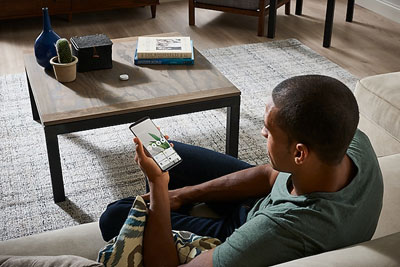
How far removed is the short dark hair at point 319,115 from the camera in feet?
3.49

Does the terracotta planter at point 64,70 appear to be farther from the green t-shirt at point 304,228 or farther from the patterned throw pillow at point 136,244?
the green t-shirt at point 304,228

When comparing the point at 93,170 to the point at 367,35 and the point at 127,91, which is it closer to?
the point at 127,91

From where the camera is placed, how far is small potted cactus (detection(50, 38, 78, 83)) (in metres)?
2.37

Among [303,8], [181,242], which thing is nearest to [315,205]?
Answer: [181,242]

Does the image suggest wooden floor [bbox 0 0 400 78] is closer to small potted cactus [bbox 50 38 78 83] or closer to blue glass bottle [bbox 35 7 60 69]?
blue glass bottle [bbox 35 7 60 69]

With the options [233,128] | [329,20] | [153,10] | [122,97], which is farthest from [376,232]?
[153,10]

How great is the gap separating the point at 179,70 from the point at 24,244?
52.3 inches

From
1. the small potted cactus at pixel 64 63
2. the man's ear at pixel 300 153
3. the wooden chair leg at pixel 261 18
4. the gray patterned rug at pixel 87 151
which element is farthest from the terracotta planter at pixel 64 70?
the wooden chair leg at pixel 261 18

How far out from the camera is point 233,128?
2518 mm

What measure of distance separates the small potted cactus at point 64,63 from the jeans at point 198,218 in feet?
2.93

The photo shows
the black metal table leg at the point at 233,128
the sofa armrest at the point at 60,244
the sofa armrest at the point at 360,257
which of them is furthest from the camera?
the black metal table leg at the point at 233,128

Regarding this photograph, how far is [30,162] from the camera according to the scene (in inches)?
105

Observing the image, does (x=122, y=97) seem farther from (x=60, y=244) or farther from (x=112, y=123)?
(x=60, y=244)

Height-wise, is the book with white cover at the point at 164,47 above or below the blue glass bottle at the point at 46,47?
below
